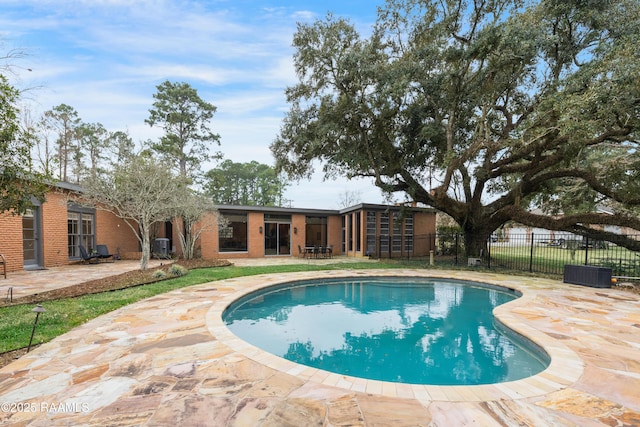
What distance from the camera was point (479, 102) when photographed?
408 inches

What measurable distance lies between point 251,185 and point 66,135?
1831cm

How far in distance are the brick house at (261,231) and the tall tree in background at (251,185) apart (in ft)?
59.6

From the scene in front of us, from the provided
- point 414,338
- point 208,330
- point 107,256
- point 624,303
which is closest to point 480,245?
point 624,303

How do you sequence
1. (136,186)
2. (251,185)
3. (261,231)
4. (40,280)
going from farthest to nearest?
1. (251,185)
2. (261,231)
3. (136,186)
4. (40,280)

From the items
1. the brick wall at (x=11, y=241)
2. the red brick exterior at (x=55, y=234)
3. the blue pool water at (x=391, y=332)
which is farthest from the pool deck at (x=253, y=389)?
the brick wall at (x=11, y=241)

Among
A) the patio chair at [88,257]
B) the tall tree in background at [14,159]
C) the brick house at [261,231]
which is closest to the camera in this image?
the tall tree in background at [14,159]

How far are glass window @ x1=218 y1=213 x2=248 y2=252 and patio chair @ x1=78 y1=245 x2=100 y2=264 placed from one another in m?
5.20

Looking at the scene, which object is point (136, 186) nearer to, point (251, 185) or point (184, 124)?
point (184, 124)

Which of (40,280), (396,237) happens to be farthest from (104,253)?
(396,237)

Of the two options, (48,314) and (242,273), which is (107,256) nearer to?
(242,273)

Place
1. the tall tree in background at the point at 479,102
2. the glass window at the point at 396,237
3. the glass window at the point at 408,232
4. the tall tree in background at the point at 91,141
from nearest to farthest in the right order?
the tall tree in background at the point at 479,102 < the glass window at the point at 396,237 < the glass window at the point at 408,232 < the tall tree in background at the point at 91,141

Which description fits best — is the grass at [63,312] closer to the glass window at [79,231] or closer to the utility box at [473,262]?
the glass window at [79,231]

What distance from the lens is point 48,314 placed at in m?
4.75

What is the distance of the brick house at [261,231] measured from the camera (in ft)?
37.0
